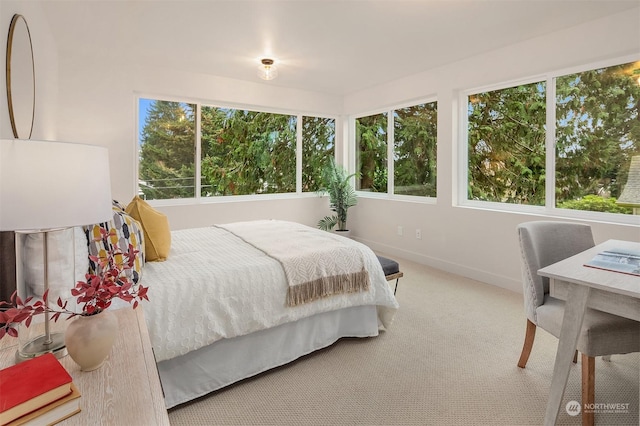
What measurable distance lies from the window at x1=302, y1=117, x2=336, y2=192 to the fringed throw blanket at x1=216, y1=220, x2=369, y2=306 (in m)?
2.93

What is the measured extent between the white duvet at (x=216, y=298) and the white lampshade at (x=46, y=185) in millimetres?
816

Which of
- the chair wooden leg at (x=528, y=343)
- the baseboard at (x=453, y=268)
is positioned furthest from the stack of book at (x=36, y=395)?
the baseboard at (x=453, y=268)

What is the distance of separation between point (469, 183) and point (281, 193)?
2591 millimetres

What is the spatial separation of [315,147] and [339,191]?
89 centimetres

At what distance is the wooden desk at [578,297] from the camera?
1.36m

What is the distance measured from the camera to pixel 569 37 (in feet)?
10.2

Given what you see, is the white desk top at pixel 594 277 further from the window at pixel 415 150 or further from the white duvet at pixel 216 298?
the window at pixel 415 150

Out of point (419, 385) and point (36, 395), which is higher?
point (36, 395)

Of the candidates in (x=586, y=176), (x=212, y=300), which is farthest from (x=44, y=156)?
(x=586, y=176)

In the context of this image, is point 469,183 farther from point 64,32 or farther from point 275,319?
point 64,32

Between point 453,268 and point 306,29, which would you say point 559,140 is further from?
point 306,29

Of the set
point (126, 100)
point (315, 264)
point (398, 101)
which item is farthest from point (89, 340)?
point (398, 101)

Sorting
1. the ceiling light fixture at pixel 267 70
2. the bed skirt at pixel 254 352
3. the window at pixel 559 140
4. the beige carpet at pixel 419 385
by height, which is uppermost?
the ceiling light fixture at pixel 267 70

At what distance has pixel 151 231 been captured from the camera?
2.15m
